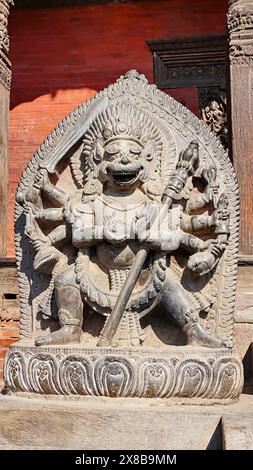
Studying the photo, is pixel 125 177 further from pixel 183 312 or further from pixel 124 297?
pixel 183 312

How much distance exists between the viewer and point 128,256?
4031 mm

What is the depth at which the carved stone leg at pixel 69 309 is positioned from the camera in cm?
400

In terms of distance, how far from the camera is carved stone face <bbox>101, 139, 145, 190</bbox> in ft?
13.3

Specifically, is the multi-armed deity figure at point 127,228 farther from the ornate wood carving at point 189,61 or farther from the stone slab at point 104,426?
the ornate wood carving at point 189,61

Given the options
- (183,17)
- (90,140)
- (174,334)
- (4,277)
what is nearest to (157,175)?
(90,140)

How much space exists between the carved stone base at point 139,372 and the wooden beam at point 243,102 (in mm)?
1538

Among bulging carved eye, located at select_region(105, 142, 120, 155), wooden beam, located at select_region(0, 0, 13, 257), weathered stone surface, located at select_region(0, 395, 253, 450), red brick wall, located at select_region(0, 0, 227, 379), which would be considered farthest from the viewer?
red brick wall, located at select_region(0, 0, 227, 379)

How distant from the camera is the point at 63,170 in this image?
4473 millimetres

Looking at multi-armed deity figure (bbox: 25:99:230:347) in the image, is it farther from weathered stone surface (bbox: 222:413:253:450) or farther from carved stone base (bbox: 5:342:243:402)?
weathered stone surface (bbox: 222:413:253:450)

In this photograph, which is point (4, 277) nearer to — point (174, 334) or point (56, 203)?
point (56, 203)

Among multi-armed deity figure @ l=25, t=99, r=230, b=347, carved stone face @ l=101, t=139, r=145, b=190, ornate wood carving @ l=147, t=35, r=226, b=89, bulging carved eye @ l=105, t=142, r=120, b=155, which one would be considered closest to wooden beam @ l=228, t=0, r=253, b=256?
multi-armed deity figure @ l=25, t=99, r=230, b=347

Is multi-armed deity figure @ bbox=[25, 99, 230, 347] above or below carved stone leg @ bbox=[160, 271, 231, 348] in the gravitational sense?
above

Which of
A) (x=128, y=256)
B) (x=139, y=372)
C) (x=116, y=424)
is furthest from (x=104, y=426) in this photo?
(x=128, y=256)

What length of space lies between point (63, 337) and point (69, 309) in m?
0.18
